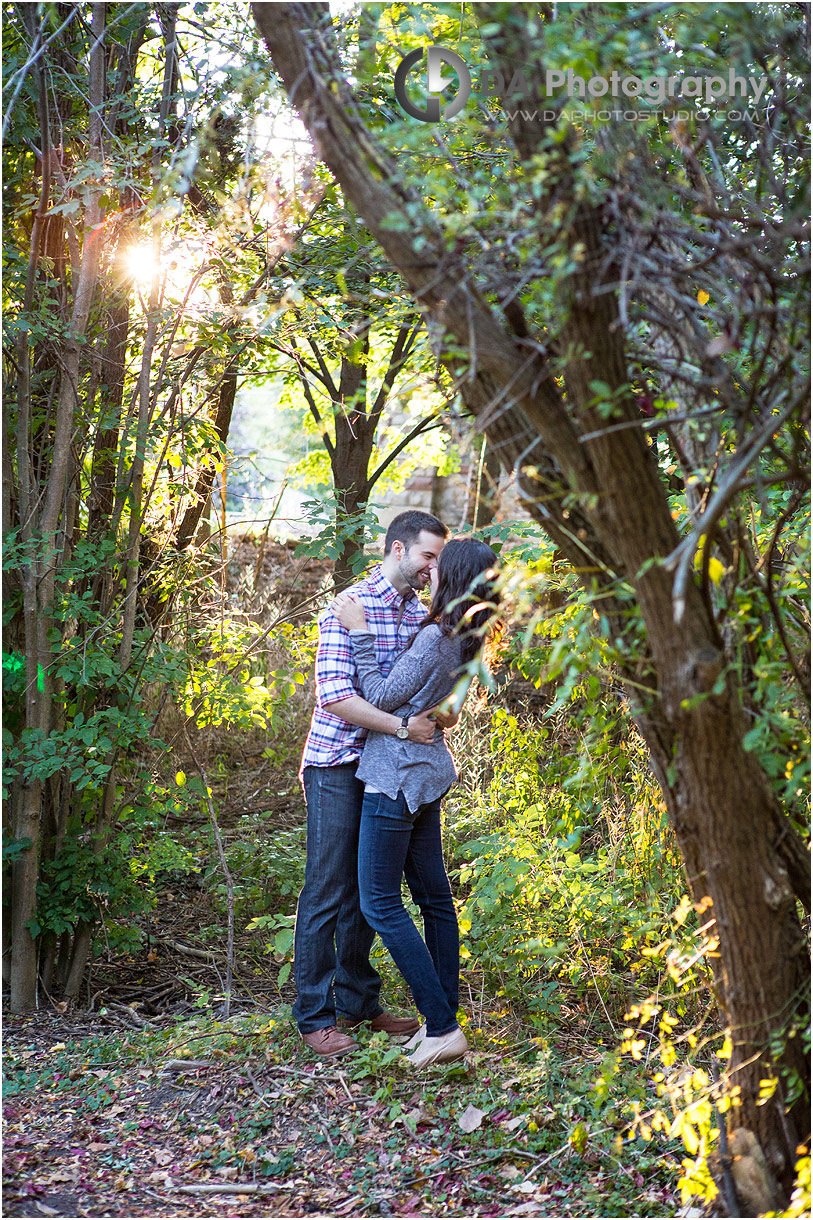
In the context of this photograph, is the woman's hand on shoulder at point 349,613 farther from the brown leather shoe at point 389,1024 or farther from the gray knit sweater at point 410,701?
the brown leather shoe at point 389,1024

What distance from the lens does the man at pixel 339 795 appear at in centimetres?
351

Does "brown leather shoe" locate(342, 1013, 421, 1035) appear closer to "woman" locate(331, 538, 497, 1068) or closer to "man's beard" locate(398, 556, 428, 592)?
"woman" locate(331, 538, 497, 1068)

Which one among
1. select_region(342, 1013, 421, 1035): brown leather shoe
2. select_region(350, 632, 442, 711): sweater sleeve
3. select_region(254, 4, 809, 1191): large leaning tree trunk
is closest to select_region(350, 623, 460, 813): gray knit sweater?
select_region(350, 632, 442, 711): sweater sleeve

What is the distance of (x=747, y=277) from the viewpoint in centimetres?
203

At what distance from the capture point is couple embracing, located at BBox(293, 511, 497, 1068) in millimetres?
3293

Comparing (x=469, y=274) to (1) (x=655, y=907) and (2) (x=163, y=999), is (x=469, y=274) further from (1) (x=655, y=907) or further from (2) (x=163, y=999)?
(2) (x=163, y=999)

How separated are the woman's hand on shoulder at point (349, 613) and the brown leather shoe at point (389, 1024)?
148 cm

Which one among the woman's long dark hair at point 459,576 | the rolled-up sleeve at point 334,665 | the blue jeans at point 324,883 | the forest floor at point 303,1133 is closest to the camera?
the forest floor at point 303,1133

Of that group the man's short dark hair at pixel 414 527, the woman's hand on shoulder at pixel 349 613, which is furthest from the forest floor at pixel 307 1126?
the man's short dark hair at pixel 414 527

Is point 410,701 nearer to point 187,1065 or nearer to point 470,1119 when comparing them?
point 470,1119

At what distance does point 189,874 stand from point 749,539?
174 inches

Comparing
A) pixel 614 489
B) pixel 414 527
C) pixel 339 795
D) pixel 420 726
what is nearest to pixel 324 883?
pixel 339 795

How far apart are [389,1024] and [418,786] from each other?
100 centimetres

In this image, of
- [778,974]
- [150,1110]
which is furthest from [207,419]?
[778,974]
